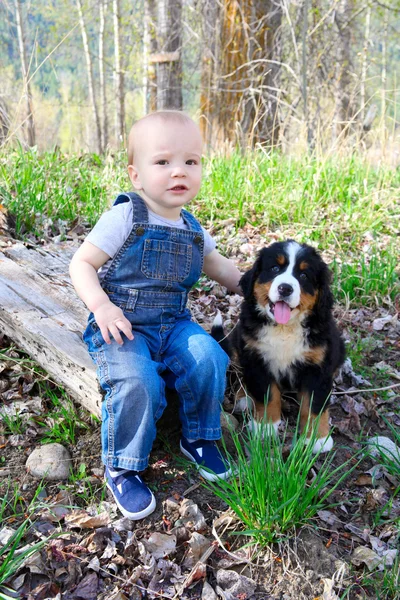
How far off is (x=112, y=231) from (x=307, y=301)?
1.02m

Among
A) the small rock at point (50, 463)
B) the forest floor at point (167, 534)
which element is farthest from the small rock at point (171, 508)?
the small rock at point (50, 463)

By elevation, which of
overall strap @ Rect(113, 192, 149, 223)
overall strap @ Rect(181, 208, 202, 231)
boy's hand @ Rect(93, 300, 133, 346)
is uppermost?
overall strap @ Rect(113, 192, 149, 223)

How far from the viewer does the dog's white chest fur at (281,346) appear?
271cm

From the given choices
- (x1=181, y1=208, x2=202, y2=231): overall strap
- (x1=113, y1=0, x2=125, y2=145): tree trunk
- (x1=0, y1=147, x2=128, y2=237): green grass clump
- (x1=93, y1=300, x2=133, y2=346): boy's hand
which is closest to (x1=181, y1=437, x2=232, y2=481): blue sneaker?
(x1=93, y1=300, x2=133, y2=346): boy's hand

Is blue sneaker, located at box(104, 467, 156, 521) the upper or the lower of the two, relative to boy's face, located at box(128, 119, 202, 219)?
lower

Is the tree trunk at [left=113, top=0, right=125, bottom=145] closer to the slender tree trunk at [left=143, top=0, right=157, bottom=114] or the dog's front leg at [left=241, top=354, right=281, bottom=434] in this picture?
the slender tree trunk at [left=143, top=0, right=157, bottom=114]

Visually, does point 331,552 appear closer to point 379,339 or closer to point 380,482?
point 380,482

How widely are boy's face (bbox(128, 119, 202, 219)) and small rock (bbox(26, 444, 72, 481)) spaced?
4.31 ft

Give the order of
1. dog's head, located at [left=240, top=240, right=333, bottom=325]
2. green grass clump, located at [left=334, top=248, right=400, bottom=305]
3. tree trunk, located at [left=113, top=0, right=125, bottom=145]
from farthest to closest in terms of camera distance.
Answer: tree trunk, located at [left=113, top=0, right=125, bottom=145], green grass clump, located at [left=334, top=248, right=400, bottom=305], dog's head, located at [left=240, top=240, right=333, bottom=325]

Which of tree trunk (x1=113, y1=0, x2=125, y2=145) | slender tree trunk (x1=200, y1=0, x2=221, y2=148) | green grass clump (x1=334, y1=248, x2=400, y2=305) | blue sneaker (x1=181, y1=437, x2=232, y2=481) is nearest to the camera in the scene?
blue sneaker (x1=181, y1=437, x2=232, y2=481)

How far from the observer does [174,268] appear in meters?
2.60

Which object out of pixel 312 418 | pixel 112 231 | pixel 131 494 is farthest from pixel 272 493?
pixel 112 231

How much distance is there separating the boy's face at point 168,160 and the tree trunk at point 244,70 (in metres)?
4.95

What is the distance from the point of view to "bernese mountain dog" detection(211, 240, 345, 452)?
2613mm
